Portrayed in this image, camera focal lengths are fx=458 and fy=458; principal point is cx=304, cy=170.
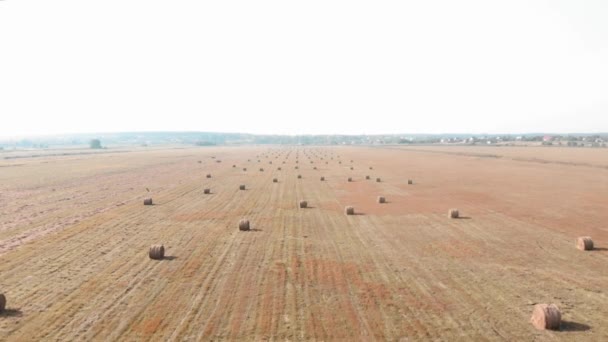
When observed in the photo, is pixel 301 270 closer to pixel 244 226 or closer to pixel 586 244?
pixel 244 226

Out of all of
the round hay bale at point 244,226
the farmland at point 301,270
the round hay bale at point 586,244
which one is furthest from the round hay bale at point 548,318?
the round hay bale at point 244,226

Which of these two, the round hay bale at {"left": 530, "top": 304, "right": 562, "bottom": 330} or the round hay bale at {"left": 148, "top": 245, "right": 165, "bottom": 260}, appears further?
the round hay bale at {"left": 148, "top": 245, "right": 165, "bottom": 260}

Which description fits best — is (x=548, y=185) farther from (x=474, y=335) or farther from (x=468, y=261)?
(x=474, y=335)

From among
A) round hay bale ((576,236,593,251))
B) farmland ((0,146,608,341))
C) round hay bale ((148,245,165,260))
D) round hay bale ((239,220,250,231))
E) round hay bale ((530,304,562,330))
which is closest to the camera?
round hay bale ((530,304,562,330))

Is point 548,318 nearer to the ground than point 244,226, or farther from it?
farther from it

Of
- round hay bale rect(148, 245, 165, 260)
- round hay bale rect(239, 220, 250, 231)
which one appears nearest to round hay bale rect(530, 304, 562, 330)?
round hay bale rect(148, 245, 165, 260)

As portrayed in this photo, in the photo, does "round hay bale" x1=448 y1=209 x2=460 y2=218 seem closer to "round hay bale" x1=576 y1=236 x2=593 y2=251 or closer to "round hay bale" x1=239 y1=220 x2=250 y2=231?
"round hay bale" x1=576 y1=236 x2=593 y2=251

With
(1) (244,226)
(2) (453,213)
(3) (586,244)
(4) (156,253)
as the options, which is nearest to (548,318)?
(3) (586,244)
